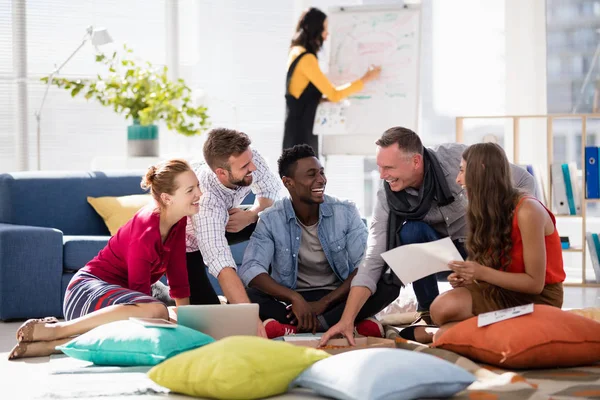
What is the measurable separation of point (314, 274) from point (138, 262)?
2.75 ft

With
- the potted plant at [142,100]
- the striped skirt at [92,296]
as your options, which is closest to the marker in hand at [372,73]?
the potted plant at [142,100]

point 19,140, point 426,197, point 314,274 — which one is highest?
point 19,140

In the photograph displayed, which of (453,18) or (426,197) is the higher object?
(453,18)

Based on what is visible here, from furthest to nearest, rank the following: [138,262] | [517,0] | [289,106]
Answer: [517,0] → [289,106] → [138,262]

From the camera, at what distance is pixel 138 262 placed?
3.38 m

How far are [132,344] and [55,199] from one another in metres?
2.28

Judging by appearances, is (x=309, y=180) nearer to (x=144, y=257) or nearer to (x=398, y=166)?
(x=398, y=166)

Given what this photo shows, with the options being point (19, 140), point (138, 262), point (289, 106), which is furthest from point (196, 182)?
point (19, 140)

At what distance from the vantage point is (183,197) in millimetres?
3482

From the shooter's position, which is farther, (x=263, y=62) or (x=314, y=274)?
(x=263, y=62)

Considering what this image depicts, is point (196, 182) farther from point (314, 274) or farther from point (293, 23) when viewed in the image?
point (293, 23)

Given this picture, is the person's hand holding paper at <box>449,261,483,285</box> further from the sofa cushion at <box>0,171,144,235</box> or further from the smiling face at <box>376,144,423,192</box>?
the sofa cushion at <box>0,171,144,235</box>

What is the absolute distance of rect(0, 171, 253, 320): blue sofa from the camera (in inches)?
174

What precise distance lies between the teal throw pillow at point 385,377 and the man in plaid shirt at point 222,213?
106 cm
